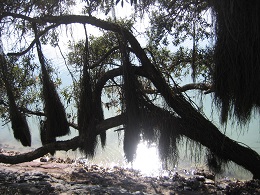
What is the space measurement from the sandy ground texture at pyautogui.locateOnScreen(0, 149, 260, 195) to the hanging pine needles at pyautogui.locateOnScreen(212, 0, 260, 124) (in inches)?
93.5

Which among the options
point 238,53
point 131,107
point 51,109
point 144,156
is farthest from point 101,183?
point 238,53

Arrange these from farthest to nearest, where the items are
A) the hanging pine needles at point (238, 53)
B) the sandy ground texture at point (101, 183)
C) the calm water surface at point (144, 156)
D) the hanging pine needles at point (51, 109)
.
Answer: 1. the calm water surface at point (144, 156)
2. the hanging pine needles at point (51, 109)
3. the sandy ground texture at point (101, 183)
4. the hanging pine needles at point (238, 53)

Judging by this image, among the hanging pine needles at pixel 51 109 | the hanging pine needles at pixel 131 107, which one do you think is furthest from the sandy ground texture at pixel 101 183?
the hanging pine needles at pixel 131 107

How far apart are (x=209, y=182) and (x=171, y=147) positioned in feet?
11.1

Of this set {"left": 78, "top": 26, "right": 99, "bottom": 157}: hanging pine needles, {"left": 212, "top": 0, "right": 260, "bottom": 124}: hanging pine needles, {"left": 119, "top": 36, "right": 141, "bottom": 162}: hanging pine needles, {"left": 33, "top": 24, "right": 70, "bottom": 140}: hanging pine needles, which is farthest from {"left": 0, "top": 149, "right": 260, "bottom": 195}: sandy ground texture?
{"left": 212, "top": 0, "right": 260, "bottom": 124}: hanging pine needles

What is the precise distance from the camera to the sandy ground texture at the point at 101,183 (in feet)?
15.2

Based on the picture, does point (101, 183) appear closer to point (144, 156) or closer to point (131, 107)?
point (144, 156)

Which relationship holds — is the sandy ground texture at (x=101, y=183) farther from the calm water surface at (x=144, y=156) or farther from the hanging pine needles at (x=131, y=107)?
the hanging pine needles at (x=131, y=107)

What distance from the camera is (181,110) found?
4.33 metres

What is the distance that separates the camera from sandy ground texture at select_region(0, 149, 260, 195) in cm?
462

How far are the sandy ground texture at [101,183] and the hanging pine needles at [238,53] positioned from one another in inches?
93.5

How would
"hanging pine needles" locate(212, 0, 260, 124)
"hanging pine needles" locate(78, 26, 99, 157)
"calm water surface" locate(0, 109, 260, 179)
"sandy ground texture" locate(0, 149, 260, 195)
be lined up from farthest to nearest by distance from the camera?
"calm water surface" locate(0, 109, 260, 179), "sandy ground texture" locate(0, 149, 260, 195), "hanging pine needles" locate(78, 26, 99, 157), "hanging pine needles" locate(212, 0, 260, 124)

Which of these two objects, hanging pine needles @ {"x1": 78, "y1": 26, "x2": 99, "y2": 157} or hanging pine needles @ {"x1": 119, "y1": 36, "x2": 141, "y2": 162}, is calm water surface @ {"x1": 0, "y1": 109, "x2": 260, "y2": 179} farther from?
hanging pine needles @ {"x1": 119, "y1": 36, "x2": 141, "y2": 162}

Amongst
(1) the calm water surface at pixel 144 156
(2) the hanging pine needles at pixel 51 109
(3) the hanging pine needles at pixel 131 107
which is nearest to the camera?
(3) the hanging pine needles at pixel 131 107
